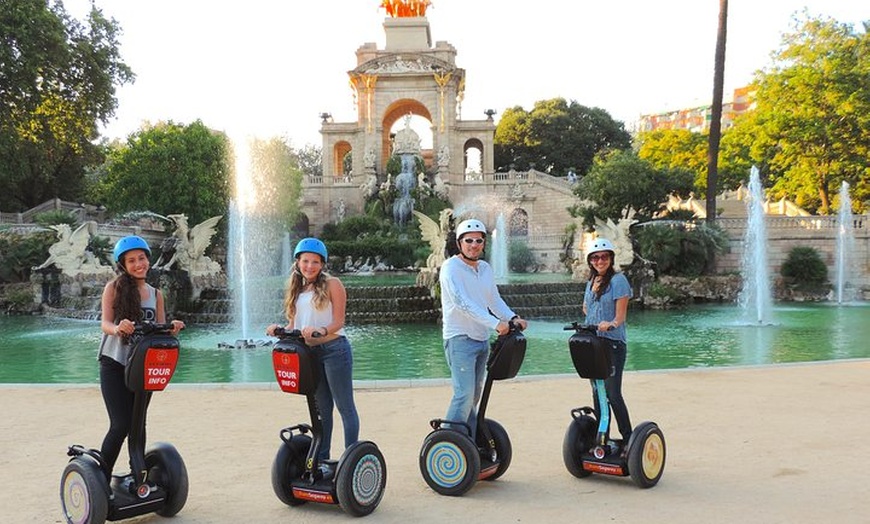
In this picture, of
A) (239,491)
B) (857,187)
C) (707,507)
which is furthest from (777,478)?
(857,187)

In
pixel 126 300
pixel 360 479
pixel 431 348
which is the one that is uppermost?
pixel 126 300

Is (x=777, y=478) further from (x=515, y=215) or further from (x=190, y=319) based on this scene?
(x=515, y=215)

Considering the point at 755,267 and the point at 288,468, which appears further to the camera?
the point at 755,267

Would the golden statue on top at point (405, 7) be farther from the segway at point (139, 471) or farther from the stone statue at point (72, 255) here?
the segway at point (139, 471)

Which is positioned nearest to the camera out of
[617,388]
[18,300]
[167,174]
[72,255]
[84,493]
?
[84,493]

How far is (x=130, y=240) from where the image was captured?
14.6 ft

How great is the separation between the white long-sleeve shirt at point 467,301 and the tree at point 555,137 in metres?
60.2

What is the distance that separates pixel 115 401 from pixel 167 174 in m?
33.0

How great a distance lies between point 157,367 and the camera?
4211 mm

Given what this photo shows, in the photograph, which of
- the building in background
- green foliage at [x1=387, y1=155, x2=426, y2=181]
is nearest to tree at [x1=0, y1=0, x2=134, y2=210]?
green foliage at [x1=387, y1=155, x2=426, y2=181]

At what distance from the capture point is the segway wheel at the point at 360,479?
→ 14.6 ft

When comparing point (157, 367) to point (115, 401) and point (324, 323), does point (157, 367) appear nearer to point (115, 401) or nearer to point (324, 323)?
point (115, 401)

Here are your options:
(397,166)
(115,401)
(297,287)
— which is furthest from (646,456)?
(397,166)

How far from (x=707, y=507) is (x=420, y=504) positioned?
1729 mm
